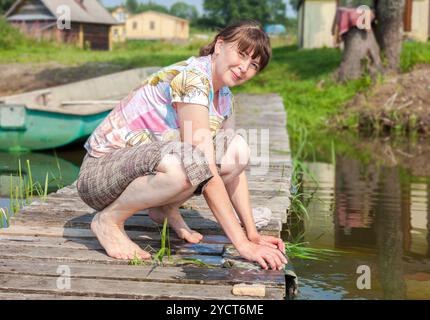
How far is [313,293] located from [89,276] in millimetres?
1171

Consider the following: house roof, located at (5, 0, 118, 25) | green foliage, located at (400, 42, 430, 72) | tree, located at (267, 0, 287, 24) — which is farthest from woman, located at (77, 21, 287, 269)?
tree, located at (267, 0, 287, 24)

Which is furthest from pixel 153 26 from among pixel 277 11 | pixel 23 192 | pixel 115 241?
pixel 115 241

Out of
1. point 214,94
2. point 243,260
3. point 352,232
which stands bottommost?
point 352,232

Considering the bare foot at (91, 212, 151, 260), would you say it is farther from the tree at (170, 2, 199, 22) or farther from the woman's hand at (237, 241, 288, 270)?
the tree at (170, 2, 199, 22)

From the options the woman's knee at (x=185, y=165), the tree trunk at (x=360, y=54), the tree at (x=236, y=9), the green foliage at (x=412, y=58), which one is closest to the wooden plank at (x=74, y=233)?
the woman's knee at (x=185, y=165)

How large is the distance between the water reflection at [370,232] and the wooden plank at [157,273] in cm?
60

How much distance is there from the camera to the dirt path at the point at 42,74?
1586cm

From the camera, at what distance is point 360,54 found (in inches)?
513

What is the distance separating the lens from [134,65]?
19031 millimetres

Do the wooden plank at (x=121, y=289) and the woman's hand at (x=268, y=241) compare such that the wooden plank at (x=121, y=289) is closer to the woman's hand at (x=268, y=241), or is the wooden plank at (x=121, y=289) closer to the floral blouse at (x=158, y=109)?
the woman's hand at (x=268, y=241)

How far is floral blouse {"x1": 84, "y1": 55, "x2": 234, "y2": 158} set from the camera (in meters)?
3.05
